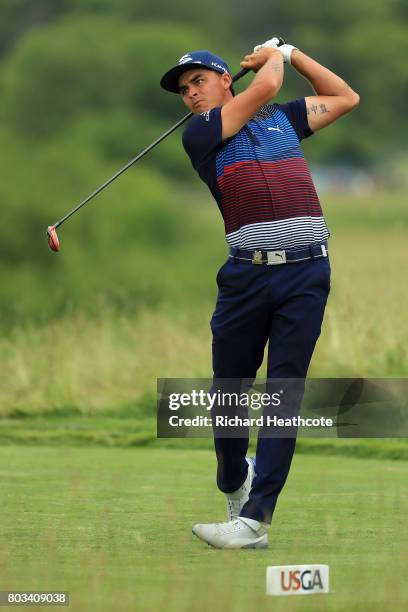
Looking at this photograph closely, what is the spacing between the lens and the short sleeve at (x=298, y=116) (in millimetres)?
5855

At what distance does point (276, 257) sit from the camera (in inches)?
222

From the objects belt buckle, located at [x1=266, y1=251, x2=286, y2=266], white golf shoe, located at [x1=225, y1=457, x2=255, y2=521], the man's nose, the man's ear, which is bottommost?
white golf shoe, located at [x1=225, y1=457, x2=255, y2=521]

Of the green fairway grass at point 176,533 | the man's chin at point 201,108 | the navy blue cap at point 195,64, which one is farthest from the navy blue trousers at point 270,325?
the navy blue cap at point 195,64

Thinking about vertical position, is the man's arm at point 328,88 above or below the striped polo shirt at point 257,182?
above

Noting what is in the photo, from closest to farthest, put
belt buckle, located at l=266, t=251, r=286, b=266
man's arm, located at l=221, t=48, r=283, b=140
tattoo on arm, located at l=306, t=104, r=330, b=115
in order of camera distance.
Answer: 1. man's arm, located at l=221, t=48, r=283, b=140
2. belt buckle, located at l=266, t=251, r=286, b=266
3. tattoo on arm, located at l=306, t=104, r=330, b=115

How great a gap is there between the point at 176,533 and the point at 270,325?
0.87 meters

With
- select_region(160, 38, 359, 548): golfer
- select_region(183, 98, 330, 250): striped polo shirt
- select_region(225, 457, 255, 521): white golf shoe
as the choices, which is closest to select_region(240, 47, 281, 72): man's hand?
select_region(160, 38, 359, 548): golfer

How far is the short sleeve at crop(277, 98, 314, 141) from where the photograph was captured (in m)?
5.86

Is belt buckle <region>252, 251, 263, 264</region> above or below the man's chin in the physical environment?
below

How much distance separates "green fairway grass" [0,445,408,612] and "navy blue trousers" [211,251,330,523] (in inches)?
11.4

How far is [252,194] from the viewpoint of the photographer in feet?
18.4

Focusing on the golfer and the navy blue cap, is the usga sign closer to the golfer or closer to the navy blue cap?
the golfer

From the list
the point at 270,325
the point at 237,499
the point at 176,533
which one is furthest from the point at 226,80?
the point at 176,533

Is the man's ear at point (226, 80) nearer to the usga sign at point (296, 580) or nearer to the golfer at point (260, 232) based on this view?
the golfer at point (260, 232)
